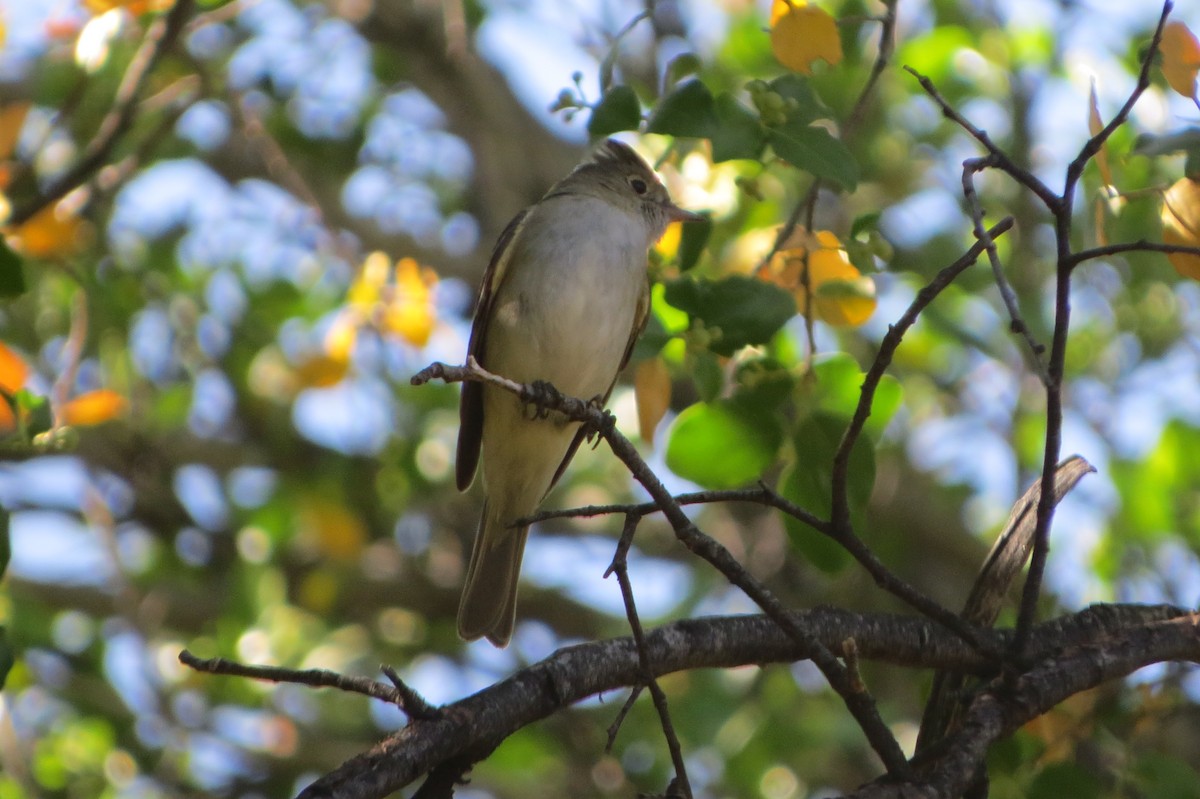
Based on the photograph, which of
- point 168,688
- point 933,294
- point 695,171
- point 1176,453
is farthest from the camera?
point 168,688

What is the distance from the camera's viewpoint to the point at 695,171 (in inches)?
155

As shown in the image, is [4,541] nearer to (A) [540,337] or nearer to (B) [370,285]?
(A) [540,337]

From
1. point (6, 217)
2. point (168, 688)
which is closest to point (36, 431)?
point (6, 217)

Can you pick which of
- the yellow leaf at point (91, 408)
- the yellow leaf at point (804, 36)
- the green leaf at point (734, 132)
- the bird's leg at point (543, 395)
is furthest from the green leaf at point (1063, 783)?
the yellow leaf at point (91, 408)

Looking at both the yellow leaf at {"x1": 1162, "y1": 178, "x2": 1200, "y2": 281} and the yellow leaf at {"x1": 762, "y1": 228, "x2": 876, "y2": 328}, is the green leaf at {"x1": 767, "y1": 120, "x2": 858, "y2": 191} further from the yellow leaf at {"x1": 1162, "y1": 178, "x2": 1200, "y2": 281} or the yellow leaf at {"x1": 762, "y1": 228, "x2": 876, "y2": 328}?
the yellow leaf at {"x1": 1162, "y1": 178, "x2": 1200, "y2": 281}

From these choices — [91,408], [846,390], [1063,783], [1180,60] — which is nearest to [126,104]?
[91,408]

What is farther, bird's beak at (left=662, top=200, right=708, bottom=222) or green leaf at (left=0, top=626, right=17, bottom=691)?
bird's beak at (left=662, top=200, right=708, bottom=222)

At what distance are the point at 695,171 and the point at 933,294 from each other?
2009 mm

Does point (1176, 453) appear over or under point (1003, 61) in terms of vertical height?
under

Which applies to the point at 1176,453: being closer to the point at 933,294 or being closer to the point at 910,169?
the point at 910,169

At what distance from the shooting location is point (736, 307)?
2836 mm

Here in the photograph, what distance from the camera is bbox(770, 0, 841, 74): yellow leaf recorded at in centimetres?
277

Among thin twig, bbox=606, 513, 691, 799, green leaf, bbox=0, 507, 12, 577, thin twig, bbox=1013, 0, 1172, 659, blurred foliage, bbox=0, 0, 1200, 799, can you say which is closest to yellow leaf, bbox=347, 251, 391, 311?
blurred foliage, bbox=0, 0, 1200, 799

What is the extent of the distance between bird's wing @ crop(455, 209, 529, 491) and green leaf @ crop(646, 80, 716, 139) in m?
1.65
